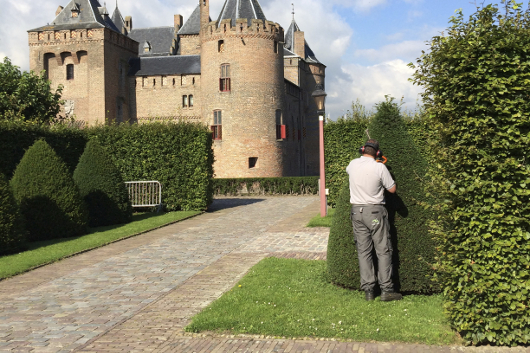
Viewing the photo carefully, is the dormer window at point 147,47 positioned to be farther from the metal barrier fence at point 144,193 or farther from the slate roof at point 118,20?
the metal barrier fence at point 144,193

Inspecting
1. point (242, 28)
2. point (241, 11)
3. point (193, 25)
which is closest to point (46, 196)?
point (242, 28)

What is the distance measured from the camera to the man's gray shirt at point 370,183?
213 inches

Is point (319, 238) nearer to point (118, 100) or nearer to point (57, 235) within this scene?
point (57, 235)

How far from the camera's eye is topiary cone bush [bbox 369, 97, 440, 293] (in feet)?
18.1

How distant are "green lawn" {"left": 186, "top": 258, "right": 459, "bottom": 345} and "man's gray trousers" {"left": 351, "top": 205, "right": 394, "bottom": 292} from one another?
25cm

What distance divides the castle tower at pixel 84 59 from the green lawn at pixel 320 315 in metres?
37.1

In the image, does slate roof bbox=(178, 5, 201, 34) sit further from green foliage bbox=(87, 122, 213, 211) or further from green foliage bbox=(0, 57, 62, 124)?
green foliage bbox=(87, 122, 213, 211)

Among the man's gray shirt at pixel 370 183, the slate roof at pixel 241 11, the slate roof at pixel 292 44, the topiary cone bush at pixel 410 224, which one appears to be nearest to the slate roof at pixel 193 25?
the slate roof at pixel 292 44

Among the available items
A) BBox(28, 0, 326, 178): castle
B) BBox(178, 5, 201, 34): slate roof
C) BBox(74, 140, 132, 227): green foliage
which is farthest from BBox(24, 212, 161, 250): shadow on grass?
BBox(178, 5, 201, 34): slate roof

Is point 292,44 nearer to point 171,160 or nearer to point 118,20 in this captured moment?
point 118,20

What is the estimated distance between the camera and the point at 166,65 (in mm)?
43312

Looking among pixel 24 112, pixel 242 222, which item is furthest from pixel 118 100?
pixel 242 222

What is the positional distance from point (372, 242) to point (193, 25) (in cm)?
4692

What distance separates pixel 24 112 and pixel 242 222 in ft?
63.3
